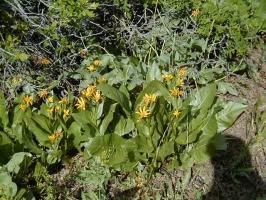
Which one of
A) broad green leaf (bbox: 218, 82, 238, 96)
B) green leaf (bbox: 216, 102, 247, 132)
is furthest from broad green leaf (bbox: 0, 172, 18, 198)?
broad green leaf (bbox: 218, 82, 238, 96)

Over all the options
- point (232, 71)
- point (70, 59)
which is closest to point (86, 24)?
point (70, 59)

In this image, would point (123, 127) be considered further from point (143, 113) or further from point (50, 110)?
point (50, 110)

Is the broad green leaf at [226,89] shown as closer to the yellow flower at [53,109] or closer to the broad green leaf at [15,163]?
the yellow flower at [53,109]

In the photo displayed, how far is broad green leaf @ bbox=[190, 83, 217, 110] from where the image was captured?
3195 mm

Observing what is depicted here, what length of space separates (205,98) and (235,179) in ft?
2.07

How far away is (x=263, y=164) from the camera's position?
317cm

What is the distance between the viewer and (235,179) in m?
3.04

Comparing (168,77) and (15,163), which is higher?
(168,77)

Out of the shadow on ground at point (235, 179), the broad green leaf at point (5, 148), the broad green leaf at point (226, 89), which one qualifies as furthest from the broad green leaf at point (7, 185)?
the broad green leaf at point (226, 89)

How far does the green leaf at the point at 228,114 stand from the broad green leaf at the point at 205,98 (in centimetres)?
14

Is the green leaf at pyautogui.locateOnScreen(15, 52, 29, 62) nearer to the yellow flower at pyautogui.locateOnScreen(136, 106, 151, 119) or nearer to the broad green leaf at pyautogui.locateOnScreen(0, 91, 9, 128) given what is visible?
the broad green leaf at pyautogui.locateOnScreen(0, 91, 9, 128)

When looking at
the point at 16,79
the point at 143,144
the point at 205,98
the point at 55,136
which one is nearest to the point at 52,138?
the point at 55,136

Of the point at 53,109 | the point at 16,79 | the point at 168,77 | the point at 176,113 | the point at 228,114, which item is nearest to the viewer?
the point at 176,113

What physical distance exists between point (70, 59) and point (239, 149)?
1.62 meters
